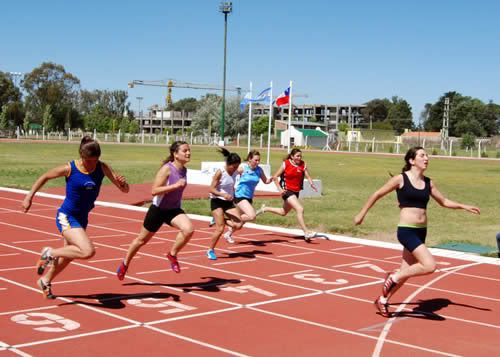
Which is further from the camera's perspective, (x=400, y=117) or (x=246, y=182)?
(x=400, y=117)

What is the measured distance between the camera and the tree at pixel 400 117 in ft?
567

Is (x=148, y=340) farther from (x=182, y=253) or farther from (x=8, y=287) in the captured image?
(x=182, y=253)

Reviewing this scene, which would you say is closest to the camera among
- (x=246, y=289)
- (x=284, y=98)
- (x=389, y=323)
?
(x=389, y=323)

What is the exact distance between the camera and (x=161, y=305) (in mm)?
7934

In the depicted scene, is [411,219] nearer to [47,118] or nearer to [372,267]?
[372,267]

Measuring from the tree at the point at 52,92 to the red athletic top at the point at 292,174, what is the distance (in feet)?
346

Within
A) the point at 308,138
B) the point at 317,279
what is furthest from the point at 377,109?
the point at 317,279

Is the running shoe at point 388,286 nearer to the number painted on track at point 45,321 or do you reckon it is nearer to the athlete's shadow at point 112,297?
the athlete's shadow at point 112,297

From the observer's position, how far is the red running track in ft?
21.3

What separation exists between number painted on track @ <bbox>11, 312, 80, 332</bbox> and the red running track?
0.01m

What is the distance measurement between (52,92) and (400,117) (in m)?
92.6

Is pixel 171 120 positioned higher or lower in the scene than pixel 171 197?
higher

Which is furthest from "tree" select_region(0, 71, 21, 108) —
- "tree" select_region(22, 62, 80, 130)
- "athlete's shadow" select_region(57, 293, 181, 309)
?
"athlete's shadow" select_region(57, 293, 181, 309)

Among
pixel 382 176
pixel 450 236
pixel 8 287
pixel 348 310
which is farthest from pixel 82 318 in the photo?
pixel 382 176
